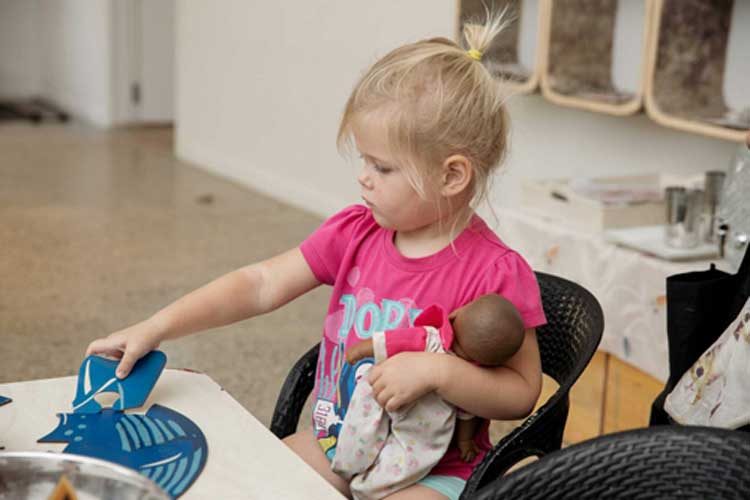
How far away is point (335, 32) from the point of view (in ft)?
15.1

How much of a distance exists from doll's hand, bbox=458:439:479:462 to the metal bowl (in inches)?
23.5

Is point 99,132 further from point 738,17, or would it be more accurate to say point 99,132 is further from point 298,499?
point 298,499

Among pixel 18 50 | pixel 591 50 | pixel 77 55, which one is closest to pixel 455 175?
pixel 591 50

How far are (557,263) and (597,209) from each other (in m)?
0.15

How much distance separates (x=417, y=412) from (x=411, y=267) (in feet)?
0.73

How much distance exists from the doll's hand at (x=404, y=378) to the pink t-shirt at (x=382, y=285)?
0.44 ft

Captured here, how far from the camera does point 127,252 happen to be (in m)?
4.06

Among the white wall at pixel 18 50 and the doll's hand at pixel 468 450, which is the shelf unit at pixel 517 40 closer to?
the doll's hand at pixel 468 450

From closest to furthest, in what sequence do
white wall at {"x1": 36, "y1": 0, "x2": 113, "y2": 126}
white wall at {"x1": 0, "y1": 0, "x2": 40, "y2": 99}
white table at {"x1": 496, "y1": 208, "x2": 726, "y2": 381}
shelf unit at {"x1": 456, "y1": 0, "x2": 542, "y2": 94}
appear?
white table at {"x1": 496, "y1": 208, "x2": 726, "y2": 381} < shelf unit at {"x1": 456, "y1": 0, "x2": 542, "y2": 94} < white wall at {"x1": 36, "y1": 0, "x2": 113, "y2": 126} < white wall at {"x1": 0, "y1": 0, "x2": 40, "y2": 99}

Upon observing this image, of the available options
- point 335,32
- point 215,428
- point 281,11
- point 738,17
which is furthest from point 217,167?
point 215,428

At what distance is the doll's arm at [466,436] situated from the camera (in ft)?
4.28

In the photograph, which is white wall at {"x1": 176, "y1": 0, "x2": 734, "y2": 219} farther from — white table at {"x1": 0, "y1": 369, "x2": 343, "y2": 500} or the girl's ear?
white table at {"x1": 0, "y1": 369, "x2": 343, "y2": 500}

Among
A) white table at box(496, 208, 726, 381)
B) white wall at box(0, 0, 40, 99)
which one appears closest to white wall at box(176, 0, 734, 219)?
white table at box(496, 208, 726, 381)

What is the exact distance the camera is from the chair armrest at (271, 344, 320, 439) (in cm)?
149
